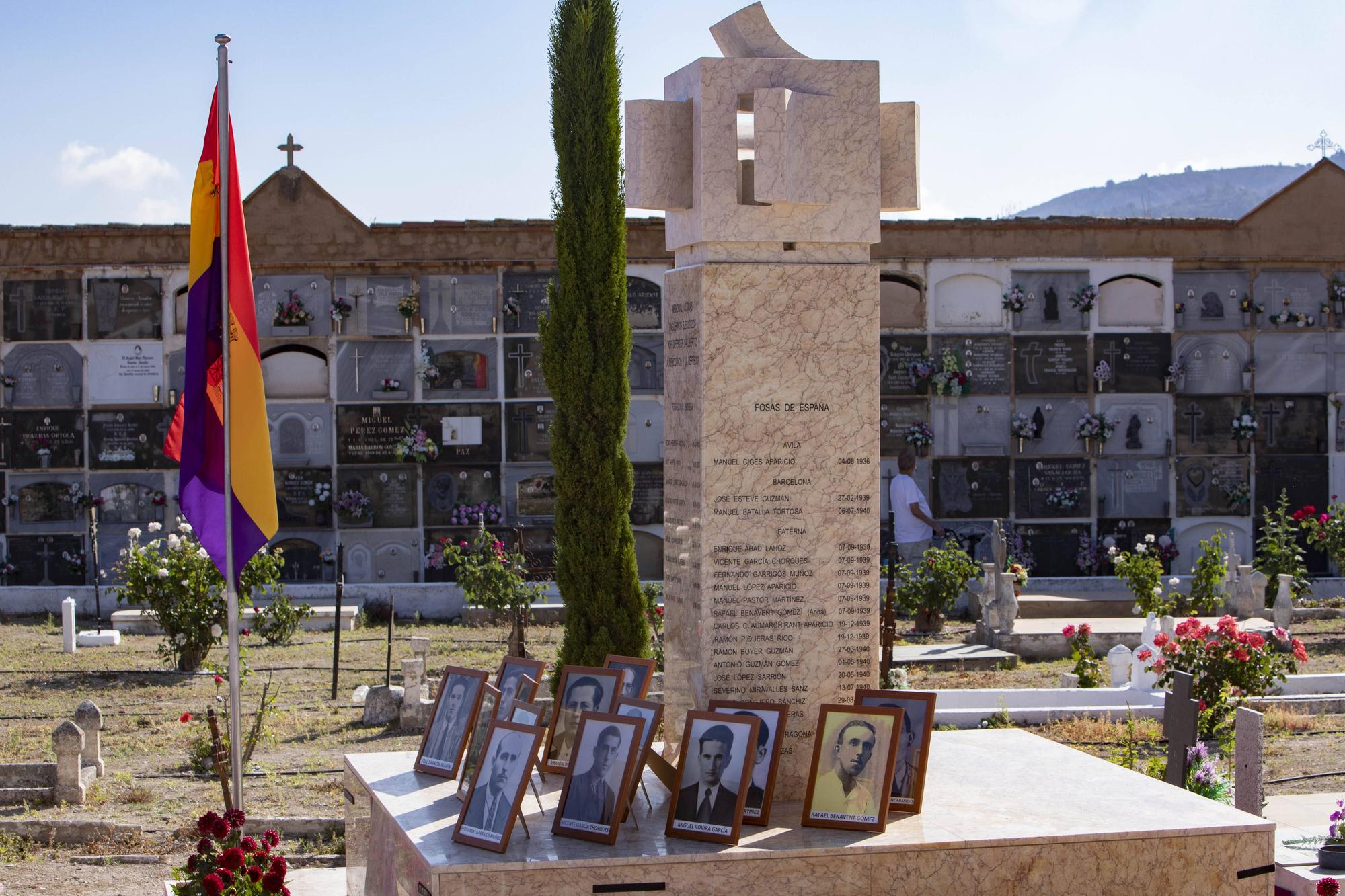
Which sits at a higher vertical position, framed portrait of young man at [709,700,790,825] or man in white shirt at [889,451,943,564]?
man in white shirt at [889,451,943,564]

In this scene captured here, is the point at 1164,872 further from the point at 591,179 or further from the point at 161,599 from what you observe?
the point at 161,599

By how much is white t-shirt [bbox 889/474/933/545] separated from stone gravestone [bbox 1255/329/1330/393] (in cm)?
645

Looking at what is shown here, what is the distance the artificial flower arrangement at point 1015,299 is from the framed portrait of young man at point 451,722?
41.6 feet

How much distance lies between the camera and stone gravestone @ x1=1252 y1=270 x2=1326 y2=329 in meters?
16.9

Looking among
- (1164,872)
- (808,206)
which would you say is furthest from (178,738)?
(1164,872)

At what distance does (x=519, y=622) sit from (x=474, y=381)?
663cm

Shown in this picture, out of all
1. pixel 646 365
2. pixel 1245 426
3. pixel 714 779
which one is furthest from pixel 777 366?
pixel 1245 426

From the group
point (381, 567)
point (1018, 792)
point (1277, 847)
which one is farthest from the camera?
point (381, 567)

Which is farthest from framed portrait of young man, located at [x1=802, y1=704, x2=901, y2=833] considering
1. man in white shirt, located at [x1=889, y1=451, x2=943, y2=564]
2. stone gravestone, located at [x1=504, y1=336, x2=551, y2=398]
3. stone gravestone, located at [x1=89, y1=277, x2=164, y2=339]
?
stone gravestone, located at [x1=89, y1=277, x2=164, y2=339]

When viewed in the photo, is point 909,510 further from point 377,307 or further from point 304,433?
point 304,433

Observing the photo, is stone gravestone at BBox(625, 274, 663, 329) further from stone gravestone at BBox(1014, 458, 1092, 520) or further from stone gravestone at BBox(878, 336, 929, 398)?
stone gravestone at BBox(1014, 458, 1092, 520)

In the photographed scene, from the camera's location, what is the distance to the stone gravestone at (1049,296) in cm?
1672

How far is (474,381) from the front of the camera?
1627 cm

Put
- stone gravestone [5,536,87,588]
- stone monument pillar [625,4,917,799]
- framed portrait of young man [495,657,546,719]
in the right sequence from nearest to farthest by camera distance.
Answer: framed portrait of young man [495,657,546,719], stone monument pillar [625,4,917,799], stone gravestone [5,536,87,588]
